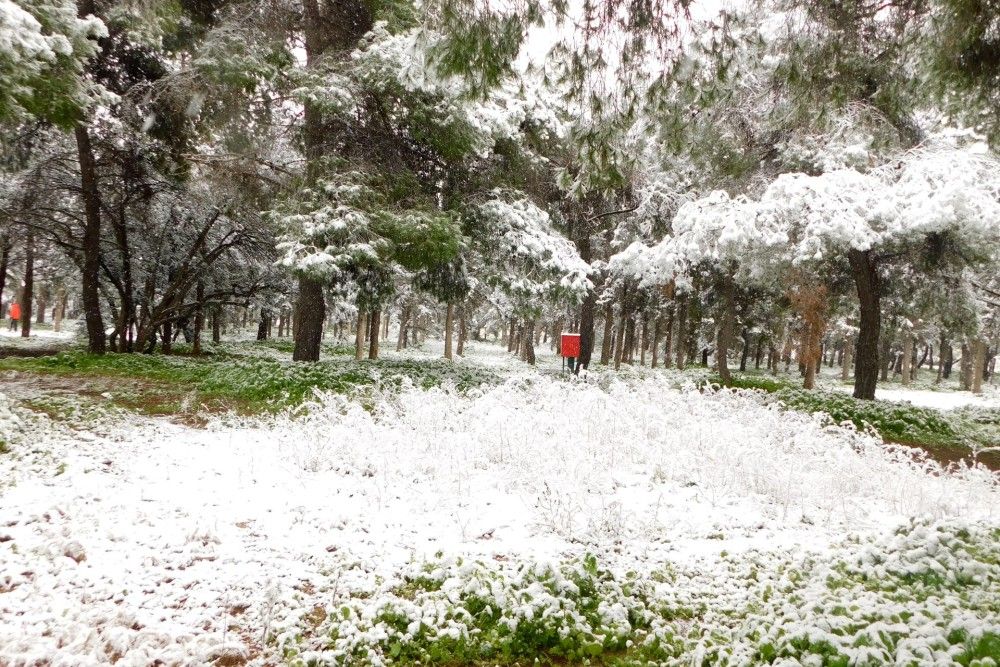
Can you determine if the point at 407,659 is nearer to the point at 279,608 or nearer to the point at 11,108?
the point at 279,608

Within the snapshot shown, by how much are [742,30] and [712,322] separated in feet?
110

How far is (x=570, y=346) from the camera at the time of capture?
14734mm

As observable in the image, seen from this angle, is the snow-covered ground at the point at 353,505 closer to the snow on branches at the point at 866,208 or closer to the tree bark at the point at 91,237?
the snow on branches at the point at 866,208

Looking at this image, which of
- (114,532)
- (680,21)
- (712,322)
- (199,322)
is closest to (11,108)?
(114,532)

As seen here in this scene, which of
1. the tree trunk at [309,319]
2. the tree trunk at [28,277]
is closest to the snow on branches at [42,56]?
the tree trunk at [309,319]

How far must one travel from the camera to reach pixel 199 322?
22375 millimetres

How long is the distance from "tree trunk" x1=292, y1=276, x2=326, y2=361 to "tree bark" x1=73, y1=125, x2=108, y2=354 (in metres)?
5.79

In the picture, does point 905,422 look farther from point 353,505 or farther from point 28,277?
point 28,277

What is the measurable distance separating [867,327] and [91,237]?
21.6 m

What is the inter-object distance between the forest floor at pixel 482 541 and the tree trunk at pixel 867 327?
8433 mm

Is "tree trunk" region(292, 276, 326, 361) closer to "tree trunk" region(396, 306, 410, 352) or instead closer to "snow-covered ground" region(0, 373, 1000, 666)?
"snow-covered ground" region(0, 373, 1000, 666)

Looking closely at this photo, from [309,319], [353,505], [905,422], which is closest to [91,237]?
[309,319]

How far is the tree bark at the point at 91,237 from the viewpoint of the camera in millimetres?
14852

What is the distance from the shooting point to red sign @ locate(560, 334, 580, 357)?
1444cm
